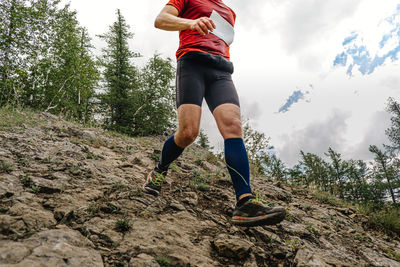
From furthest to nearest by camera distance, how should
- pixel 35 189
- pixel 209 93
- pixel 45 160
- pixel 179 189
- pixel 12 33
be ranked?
pixel 12 33 → pixel 179 189 → pixel 45 160 → pixel 209 93 → pixel 35 189

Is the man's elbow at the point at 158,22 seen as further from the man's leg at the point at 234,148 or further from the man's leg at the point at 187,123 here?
the man's leg at the point at 234,148

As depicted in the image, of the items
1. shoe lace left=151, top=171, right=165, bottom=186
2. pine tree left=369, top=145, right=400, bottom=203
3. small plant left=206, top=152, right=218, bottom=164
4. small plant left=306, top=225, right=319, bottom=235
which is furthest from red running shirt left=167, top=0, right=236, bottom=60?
pine tree left=369, top=145, right=400, bottom=203

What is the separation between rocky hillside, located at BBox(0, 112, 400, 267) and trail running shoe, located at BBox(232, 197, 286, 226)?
0.59ft

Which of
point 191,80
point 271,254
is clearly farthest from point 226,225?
point 191,80

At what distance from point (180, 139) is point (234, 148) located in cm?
55

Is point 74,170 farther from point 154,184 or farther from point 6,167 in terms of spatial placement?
point 154,184

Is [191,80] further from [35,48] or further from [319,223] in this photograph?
[35,48]

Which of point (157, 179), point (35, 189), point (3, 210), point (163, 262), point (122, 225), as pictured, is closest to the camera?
point (163, 262)

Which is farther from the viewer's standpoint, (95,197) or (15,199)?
(95,197)

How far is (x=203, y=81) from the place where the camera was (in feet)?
7.04

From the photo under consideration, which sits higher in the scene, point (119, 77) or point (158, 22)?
point (119, 77)

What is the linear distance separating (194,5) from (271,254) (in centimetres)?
254

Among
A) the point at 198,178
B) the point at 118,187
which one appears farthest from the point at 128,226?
the point at 198,178

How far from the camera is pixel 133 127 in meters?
18.8
